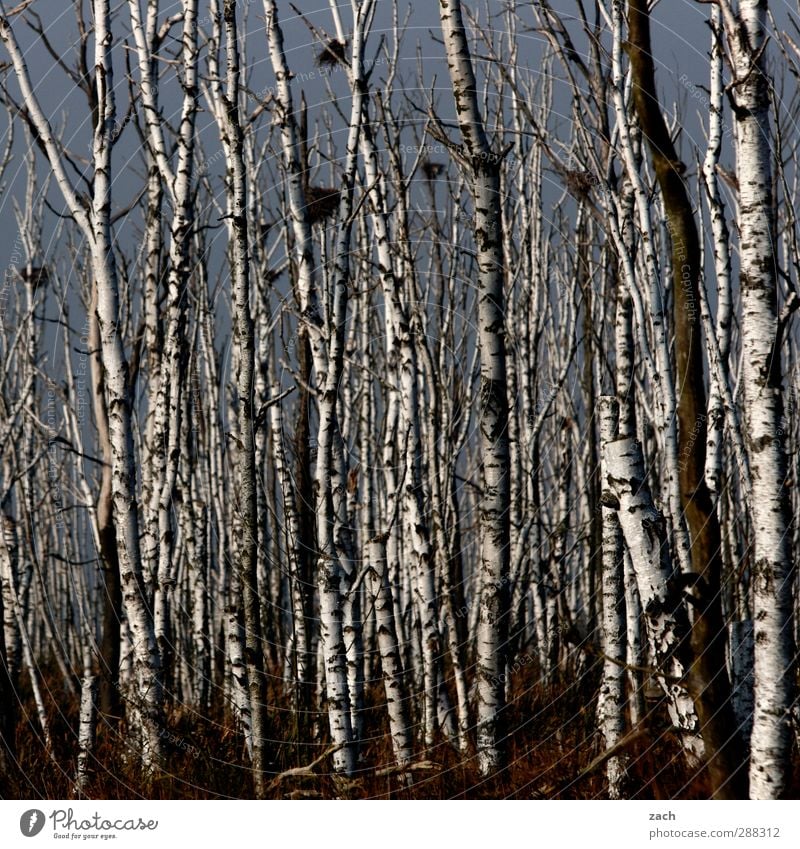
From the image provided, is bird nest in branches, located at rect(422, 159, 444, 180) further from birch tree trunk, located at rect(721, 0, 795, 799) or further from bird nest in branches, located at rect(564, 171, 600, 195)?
birch tree trunk, located at rect(721, 0, 795, 799)

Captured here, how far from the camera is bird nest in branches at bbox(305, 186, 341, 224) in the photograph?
584 centimetres

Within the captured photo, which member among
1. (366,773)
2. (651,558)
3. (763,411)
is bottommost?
(366,773)

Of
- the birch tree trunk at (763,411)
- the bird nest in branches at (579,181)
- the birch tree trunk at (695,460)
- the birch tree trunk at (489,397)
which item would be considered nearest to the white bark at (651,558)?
the birch tree trunk at (695,460)

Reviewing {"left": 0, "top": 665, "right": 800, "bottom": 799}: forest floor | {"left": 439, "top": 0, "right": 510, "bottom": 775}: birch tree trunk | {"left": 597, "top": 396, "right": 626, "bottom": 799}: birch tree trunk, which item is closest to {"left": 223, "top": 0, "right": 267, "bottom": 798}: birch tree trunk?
{"left": 0, "top": 665, "right": 800, "bottom": 799}: forest floor

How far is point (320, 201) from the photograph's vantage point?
5.85 metres

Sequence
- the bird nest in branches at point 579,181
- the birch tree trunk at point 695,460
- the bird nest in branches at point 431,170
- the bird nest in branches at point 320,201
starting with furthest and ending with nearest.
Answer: the bird nest in branches at point 431,170, the bird nest in branches at point 320,201, the bird nest in branches at point 579,181, the birch tree trunk at point 695,460

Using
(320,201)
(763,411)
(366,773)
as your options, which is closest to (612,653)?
(366,773)

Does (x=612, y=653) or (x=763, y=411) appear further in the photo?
(x=612, y=653)

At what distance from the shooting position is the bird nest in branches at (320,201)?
19.2 feet

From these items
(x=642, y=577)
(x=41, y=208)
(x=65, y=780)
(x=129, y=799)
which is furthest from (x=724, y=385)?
(x=41, y=208)

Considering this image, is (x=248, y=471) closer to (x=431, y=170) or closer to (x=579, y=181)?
(x=579, y=181)

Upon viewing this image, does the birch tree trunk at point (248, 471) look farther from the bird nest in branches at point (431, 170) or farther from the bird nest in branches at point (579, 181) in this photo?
the bird nest in branches at point (431, 170)
